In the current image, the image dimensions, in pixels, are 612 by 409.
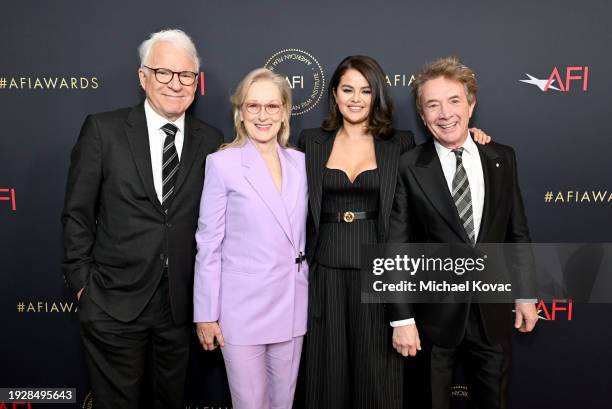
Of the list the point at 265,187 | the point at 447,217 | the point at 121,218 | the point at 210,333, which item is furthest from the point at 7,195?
the point at 447,217

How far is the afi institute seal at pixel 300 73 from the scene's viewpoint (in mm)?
2590

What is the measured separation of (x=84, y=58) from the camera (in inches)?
103

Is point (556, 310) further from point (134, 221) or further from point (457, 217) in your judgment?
point (134, 221)

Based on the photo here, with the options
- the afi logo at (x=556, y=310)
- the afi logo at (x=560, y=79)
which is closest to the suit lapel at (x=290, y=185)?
the afi logo at (x=560, y=79)

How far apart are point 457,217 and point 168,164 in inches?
47.1

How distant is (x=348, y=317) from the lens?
2072 millimetres

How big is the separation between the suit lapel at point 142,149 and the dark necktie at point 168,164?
0.04m

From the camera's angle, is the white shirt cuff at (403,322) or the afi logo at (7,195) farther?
the afi logo at (7,195)

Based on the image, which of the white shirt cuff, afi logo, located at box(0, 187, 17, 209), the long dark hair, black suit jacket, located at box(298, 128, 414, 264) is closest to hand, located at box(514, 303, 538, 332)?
the white shirt cuff

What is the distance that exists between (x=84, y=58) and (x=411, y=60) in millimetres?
1722

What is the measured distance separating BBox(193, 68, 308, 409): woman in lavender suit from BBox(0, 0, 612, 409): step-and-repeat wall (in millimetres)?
632

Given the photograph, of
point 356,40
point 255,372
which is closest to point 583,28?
point 356,40

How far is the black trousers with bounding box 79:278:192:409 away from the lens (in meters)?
2.06

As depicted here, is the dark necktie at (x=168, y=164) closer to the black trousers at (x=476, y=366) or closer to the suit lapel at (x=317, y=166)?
the suit lapel at (x=317, y=166)
